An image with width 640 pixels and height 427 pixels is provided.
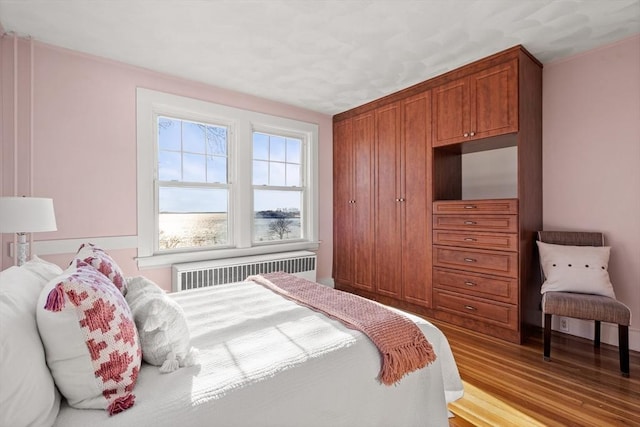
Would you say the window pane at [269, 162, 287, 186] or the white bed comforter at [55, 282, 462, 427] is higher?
the window pane at [269, 162, 287, 186]

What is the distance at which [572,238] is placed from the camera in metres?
2.71

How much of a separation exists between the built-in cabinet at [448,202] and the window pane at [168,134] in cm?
213

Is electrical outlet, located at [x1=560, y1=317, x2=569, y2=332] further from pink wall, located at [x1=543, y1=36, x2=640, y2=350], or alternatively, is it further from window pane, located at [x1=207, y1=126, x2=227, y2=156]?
window pane, located at [x1=207, y1=126, x2=227, y2=156]

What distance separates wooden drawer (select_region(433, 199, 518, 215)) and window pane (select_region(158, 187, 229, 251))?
2.42 m

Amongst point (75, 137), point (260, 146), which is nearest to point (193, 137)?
point (260, 146)

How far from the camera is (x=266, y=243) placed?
399 centimetres

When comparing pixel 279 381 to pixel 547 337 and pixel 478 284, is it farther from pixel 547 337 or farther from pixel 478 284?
pixel 478 284

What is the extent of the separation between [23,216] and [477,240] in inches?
134

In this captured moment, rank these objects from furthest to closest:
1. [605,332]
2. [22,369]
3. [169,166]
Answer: [169,166] < [605,332] < [22,369]

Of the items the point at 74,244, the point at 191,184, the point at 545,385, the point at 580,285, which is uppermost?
the point at 191,184

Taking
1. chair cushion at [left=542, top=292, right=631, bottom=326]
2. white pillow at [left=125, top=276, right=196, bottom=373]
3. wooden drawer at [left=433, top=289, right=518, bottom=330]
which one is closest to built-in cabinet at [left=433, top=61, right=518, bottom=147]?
chair cushion at [left=542, top=292, right=631, bottom=326]

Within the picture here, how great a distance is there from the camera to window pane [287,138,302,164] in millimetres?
4270

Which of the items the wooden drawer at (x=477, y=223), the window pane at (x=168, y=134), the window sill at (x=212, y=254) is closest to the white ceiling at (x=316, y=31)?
the window pane at (x=168, y=134)

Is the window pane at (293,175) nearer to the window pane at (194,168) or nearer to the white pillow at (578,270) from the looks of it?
the window pane at (194,168)
